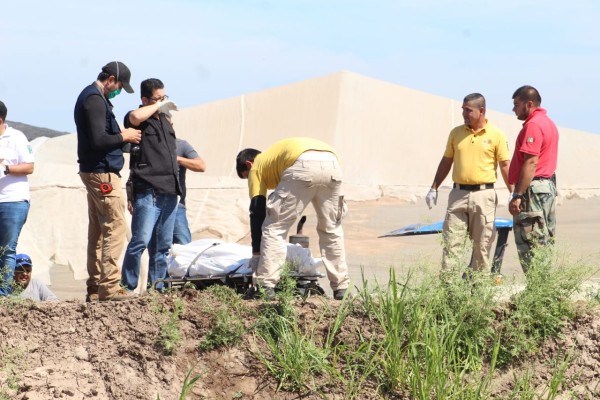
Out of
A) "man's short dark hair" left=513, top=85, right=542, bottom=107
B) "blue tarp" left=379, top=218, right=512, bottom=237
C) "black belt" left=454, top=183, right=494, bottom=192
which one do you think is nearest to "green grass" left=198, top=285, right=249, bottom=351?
"black belt" left=454, top=183, right=494, bottom=192

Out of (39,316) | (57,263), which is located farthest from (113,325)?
(57,263)

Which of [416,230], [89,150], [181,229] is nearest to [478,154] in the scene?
[181,229]

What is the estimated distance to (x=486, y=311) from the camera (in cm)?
539

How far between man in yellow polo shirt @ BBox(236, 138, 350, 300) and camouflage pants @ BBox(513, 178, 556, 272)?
1.40 meters

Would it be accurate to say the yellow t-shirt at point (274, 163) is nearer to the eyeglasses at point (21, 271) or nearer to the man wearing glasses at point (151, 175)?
the man wearing glasses at point (151, 175)

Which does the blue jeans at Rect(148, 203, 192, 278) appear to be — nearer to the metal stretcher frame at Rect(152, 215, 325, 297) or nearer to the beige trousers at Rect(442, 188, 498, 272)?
the metal stretcher frame at Rect(152, 215, 325, 297)

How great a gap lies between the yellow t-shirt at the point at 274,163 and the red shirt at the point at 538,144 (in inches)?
61.2

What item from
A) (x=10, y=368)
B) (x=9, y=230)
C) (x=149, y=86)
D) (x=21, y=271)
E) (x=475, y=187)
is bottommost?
(x=10, y=368)

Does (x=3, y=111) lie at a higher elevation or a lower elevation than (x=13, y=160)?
higher

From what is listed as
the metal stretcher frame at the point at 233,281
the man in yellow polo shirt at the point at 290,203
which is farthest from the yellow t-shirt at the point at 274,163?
the metal stretcher frame at the point at 233,281

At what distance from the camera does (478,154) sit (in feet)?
22.6

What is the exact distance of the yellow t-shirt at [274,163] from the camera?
237 inches

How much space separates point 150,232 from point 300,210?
3.49ft

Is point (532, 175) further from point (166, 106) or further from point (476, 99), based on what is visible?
point (166, 106)
